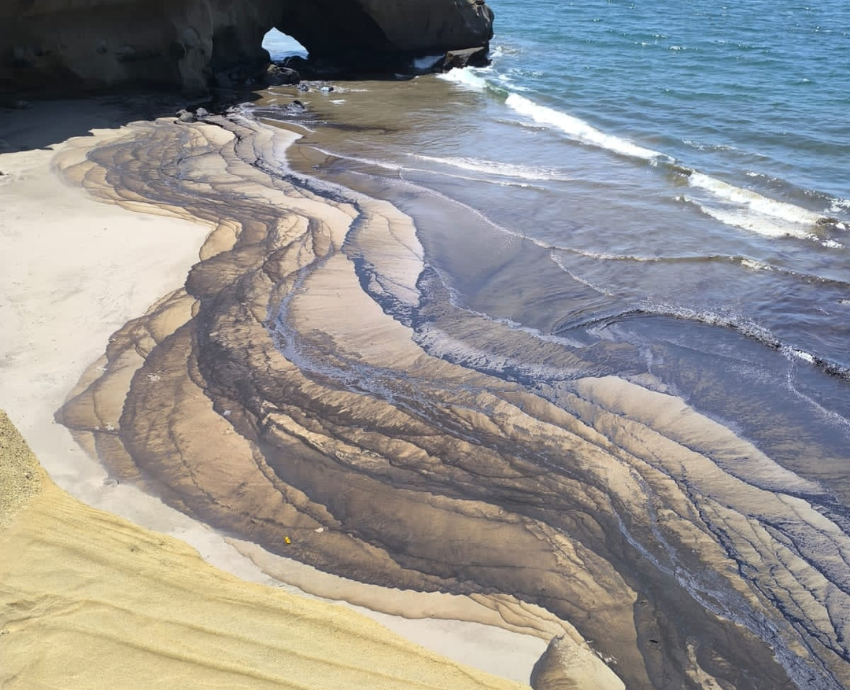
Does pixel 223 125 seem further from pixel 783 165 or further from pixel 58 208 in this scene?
pixel 783 165

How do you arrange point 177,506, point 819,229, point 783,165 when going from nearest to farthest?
point 177,506 < point 819,229 < point 783,165

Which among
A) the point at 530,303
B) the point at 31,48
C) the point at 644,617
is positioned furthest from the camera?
the point at 31,48

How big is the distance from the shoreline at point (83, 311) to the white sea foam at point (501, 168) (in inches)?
208

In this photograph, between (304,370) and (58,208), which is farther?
(58,208)

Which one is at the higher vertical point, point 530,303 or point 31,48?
point 31,48

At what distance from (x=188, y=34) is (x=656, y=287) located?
1248 cm

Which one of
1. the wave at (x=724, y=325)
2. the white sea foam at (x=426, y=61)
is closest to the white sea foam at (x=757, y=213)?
the wave at (x=724, y=325)

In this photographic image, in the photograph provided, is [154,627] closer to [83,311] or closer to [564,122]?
[83,311]

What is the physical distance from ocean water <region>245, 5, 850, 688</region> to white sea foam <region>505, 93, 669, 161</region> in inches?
3.3

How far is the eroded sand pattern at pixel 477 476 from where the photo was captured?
471cm

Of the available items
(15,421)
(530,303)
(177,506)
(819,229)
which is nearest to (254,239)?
(530,303)

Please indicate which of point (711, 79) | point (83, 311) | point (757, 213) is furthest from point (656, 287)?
point (711, 79)

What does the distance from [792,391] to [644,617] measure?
11.8 ft

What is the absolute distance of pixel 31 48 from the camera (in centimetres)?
Answer: 1520
